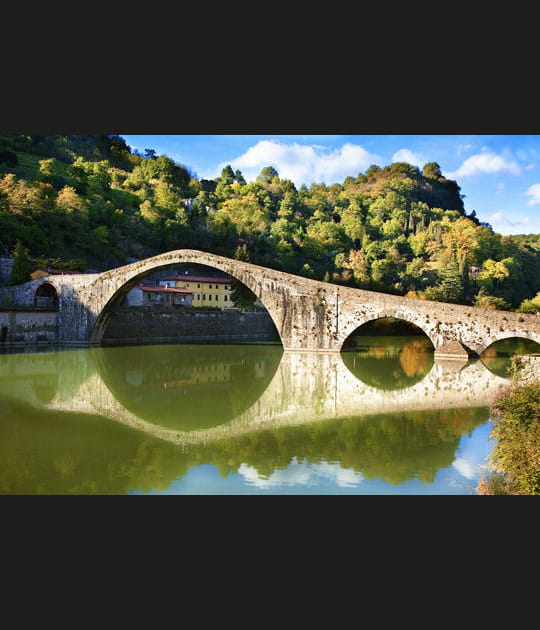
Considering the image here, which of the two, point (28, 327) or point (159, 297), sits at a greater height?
point (159, 297)

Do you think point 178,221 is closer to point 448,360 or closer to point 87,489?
point 448,360

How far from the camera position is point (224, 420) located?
38.4 ft

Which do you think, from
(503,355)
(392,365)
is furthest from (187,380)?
(503,355)

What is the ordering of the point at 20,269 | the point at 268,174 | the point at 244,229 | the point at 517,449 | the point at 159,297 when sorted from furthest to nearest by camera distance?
the point at 268,174
the point at 244,229
the point at 159,297
the point at 20,269
the point at 517,449

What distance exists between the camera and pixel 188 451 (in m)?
9.18

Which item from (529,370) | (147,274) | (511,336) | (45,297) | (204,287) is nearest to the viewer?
(529,370)

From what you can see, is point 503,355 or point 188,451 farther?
point 503,355

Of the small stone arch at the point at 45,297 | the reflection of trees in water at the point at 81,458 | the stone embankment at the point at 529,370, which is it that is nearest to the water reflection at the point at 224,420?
the reflection of trees in water at the point at 81,458

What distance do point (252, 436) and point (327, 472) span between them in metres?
2.61

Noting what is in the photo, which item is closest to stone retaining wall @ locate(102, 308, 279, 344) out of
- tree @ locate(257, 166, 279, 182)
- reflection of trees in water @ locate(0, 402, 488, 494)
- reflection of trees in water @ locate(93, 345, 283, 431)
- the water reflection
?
reflection of trees in water @ locate(93, 345, 283, 431)

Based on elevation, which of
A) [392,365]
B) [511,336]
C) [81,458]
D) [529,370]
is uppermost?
[511,336]

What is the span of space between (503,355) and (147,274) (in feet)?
61.0

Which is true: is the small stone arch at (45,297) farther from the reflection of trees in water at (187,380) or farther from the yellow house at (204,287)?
the yellow house at (204,287)

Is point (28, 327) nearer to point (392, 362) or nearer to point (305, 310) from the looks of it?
point (305, 310)
